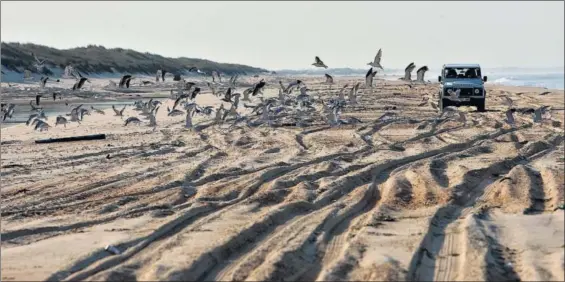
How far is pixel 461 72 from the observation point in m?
27.5

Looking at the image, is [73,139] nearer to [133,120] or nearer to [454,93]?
[133,120]

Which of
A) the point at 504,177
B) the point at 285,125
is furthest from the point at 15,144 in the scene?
the point at 504,177

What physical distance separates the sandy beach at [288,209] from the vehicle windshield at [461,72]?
10.1 m

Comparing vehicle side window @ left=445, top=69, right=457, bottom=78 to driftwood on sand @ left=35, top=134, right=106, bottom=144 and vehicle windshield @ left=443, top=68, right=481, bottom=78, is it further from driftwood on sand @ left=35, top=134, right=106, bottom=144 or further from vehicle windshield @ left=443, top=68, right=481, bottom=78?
driftwood on sand @ left=35, top=134, right=106, bottom=144

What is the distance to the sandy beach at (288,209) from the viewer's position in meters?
6.90

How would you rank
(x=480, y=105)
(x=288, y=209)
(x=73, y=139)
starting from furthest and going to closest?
1. (x=480, y=105)
2. (x=73, y=139)
3. (x=288, y=209)

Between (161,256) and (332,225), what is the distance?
6.46 ft

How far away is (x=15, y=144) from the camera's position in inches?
679

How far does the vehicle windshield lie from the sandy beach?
10.1 metres

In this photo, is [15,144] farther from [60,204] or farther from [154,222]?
[154,222]

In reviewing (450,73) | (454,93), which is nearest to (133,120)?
(454,93)

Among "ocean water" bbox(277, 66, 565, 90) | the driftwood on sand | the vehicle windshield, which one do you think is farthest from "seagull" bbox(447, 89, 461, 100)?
"ocean water" bbox(277, 66, 565, 90)

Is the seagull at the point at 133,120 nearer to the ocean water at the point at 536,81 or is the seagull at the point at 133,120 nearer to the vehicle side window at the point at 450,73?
the vehicle side window at the point at 450,73

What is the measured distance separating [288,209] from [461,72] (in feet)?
63.6
